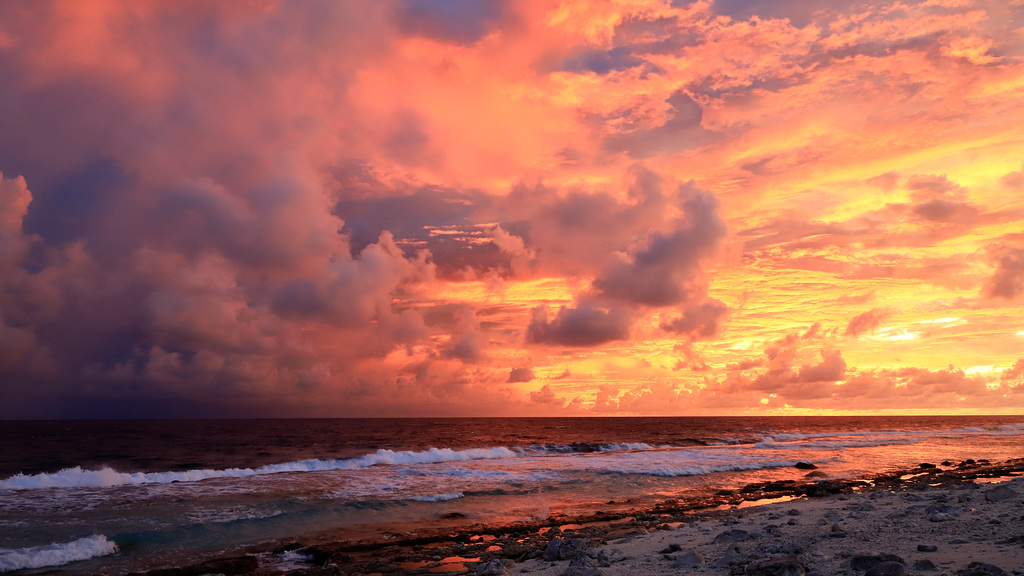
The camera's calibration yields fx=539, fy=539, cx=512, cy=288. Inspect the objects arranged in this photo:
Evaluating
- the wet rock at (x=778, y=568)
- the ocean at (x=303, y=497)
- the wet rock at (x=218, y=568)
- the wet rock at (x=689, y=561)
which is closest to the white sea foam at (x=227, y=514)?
the ocean at (x=303, y=497)

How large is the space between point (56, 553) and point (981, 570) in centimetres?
2156

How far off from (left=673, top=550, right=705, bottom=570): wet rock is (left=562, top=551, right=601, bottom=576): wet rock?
5.31 ft

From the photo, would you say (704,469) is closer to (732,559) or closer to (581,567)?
(732,559)

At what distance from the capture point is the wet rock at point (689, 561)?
34.0 ft

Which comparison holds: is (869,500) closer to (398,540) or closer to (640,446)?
(398,540)

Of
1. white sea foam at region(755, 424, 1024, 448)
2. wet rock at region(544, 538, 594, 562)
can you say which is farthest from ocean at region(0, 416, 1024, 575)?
white sea foam at region(755, 424, 1024, 448)

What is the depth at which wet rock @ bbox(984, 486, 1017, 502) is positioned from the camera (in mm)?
14648

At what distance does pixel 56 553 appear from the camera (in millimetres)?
15391

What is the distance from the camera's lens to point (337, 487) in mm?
27703

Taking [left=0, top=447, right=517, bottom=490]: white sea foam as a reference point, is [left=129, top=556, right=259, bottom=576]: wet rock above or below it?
above

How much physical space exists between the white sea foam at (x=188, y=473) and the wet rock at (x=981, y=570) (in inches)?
1388

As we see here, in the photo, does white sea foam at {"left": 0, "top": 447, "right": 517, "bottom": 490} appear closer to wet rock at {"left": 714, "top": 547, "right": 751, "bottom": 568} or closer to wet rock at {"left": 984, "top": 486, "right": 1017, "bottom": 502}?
wet rock at {"left": 714, "top": 547, "right": 751, "bottom": 568}

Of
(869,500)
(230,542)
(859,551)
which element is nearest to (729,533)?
(859,551)

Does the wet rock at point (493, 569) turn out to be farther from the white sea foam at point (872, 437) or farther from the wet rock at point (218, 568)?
the white sea foam at point (872, 437)
